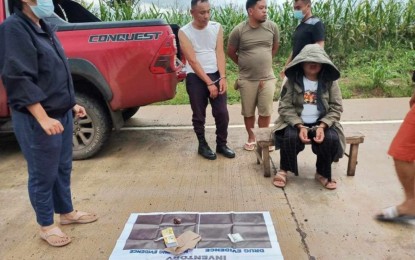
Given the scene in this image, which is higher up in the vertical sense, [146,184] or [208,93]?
[208,93]

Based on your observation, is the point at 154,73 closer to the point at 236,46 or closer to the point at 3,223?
the point at 236,46

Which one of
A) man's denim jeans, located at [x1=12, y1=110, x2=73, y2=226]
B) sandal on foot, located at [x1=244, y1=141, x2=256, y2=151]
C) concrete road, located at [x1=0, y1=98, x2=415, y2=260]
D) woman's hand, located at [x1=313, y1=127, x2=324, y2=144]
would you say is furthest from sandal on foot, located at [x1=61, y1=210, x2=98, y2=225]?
sandal on foot, located at [x1=244, y1=141, x2=256, y2=151]

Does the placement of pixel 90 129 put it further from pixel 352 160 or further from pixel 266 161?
pixel 352 160

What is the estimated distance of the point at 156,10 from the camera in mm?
11062

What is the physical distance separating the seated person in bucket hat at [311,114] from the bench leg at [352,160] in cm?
27

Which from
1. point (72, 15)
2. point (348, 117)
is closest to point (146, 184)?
point (72, 15)

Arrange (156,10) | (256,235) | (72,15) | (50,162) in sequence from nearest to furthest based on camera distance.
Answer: (50,162) < (256,235) < (72,15) < (156,10)

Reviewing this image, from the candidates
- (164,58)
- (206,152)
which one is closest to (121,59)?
(164,58)

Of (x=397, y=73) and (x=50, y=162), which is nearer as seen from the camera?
(x=50, y=162)

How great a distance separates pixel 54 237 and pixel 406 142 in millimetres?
2586

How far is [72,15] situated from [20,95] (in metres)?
3.85

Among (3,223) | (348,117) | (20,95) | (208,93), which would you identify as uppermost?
(20,95)

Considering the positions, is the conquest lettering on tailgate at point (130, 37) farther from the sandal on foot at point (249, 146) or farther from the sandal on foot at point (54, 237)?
the sandal on foot at point (54, 237)

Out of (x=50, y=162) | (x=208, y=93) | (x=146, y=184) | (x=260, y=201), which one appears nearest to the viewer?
(x=50, y=162)
